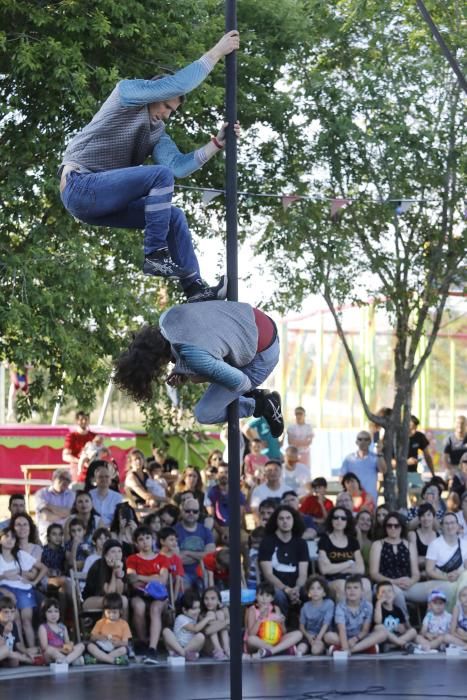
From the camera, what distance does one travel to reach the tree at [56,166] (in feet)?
30.1

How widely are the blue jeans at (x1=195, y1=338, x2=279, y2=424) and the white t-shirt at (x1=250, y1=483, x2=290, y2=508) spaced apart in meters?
4.89

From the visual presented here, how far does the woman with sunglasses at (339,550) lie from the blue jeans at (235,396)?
4.00m

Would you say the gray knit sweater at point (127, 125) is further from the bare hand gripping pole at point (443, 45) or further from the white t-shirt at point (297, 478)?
the white t-shirt at point (297, 478)

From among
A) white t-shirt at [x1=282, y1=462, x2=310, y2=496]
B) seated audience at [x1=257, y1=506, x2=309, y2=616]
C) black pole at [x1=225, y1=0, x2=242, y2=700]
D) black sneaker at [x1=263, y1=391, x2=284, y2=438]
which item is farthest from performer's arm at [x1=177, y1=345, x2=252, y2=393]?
white t-shirt at [x1=282, y1=462, x2=310, y2=496]

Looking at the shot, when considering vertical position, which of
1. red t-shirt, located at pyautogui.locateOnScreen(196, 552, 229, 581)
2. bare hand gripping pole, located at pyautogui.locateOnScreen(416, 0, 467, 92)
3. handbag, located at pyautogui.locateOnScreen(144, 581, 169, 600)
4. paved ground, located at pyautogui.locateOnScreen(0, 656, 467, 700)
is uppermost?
bare hand gripping pole, located at pyautogui.locateOnScreen(416, 0, 467, 92)

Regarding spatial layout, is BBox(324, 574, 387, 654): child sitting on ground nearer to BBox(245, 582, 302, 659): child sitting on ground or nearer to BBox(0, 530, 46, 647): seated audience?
BBox(245, 582, 302, 659): child sitting on ground

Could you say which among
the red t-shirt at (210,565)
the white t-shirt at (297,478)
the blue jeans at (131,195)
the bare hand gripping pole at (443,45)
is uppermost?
the bare hand gripping pole at (443,45)

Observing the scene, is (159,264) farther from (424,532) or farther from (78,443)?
(78,443)

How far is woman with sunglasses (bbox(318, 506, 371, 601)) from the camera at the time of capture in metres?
8.88

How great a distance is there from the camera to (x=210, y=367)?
465cm

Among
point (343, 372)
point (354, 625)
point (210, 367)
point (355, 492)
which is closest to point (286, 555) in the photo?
point (354, 625)

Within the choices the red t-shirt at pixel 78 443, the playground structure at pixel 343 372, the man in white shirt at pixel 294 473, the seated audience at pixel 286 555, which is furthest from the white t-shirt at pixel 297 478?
the playground structure at pixel 343 372

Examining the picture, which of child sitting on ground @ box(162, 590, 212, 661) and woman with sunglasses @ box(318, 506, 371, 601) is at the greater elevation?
woman with sunglasses @ box(318, 506, 371, 601)

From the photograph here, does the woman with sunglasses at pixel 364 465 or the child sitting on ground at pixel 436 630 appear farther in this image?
the woman with sunglasses at pixel 364 465
